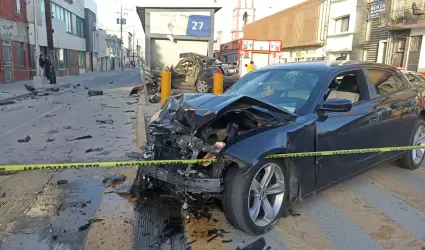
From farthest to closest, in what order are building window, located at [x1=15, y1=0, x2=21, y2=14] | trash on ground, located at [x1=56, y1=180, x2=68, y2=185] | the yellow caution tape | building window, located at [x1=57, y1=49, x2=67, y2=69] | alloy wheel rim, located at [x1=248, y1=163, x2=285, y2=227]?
building window, located at [x1=57, y1=49, x2=67, y2=69]
building window, located at [x1=15, y1=0, x2=21, y2=14]
trash on ground, located at [x1=56, y1=180, x2=68, y2=185]
alloy wheel rim, located at [x1=248, y1=163, x2=285, y2=227]
the yellow caution tape

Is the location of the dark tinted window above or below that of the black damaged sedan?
above

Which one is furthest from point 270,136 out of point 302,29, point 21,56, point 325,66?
point 302,29

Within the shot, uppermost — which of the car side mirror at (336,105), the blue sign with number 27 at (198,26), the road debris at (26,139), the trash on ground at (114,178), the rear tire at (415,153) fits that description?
the blue sign with number 27 at (198,26)

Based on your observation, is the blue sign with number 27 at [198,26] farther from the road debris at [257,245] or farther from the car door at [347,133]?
the road debris at [257,245]

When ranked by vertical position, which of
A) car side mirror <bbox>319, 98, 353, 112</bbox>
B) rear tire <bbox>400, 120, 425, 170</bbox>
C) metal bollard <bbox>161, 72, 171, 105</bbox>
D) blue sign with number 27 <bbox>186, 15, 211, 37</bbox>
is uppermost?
blue sign with number 27 <bbox>186, 15, 211, 37</bbox>

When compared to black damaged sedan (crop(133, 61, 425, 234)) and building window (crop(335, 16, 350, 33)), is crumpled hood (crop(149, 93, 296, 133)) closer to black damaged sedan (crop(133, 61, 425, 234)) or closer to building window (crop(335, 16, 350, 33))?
black damaged sedan (crop(133, 61, 425, 234))

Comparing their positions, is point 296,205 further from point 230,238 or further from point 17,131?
point 17,131

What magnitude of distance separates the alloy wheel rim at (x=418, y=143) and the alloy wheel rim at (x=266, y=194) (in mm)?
2992

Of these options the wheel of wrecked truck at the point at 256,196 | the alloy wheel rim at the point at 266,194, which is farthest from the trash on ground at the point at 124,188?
the alloy wheel rim at the point at 266,194

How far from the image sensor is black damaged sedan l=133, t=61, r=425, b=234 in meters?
3.06

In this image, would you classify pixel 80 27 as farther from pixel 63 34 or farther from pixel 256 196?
pixel 256 196

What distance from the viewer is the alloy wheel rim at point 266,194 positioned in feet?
10.5

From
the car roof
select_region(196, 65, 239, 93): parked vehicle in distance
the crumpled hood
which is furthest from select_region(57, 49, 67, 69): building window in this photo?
the crumpled hood

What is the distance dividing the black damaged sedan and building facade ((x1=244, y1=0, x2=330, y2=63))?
69.1ft
